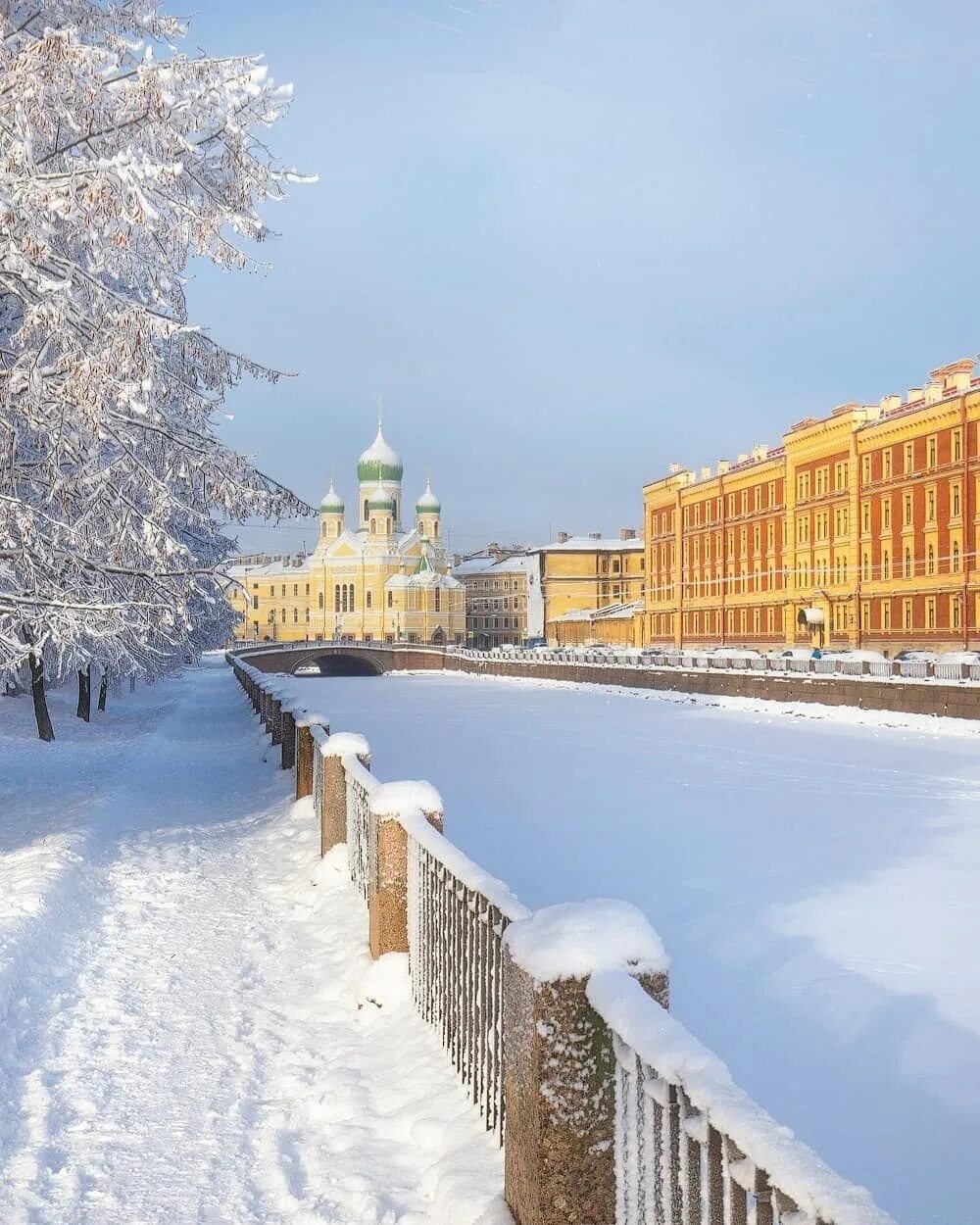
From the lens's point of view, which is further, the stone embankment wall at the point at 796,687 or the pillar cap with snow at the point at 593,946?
the stone embankment wall at the point at 796,687

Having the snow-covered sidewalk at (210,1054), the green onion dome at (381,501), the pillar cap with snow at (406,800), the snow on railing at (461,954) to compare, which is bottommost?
the snow-covered sidewalk at (210,1054)

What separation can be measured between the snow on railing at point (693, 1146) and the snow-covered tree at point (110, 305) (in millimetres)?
6470

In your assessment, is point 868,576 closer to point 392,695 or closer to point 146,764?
point 392,695

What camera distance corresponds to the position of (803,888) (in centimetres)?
1160

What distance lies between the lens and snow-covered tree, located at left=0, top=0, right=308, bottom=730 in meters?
8.10

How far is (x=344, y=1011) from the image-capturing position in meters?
6.96

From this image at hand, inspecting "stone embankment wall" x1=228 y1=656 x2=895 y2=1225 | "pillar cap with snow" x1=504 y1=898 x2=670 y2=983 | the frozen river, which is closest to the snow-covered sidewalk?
"stone embankment wall" x1=228 y1=656 x2=895 y2=1225

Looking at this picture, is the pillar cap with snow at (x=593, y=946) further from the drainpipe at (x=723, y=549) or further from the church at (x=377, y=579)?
the church at (x=377, y=579)

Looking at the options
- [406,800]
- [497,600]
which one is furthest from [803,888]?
[497,600]

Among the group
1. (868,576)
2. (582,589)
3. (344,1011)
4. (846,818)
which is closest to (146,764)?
(846,818)

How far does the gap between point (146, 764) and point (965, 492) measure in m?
38.4

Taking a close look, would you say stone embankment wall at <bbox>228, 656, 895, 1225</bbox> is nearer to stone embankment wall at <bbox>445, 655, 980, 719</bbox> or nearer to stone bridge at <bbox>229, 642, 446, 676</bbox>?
stone embankment wall at <bbox>445, 655, 980, 719</bbox>

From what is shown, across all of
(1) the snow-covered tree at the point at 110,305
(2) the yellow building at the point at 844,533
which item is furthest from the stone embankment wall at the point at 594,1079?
(2) the yellow building at the point at 844,533

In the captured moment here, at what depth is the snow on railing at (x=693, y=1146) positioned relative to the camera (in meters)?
2.18
